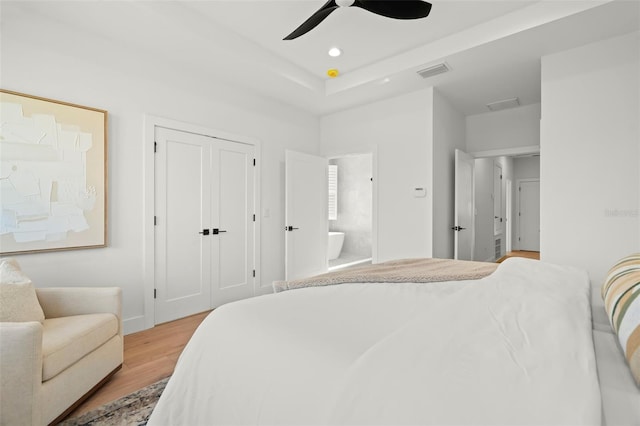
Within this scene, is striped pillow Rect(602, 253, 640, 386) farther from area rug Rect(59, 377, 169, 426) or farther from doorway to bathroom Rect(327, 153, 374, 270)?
doorway to bathroom Rect(327, 153, 374, 270)

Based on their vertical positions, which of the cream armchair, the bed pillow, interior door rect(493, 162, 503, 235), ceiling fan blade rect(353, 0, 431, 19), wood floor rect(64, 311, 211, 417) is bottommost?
wood floor rect(64, 311, 211, 417)

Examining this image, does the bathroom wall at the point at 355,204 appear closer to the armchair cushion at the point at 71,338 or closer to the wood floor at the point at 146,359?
the wood floor at the point at 146,359

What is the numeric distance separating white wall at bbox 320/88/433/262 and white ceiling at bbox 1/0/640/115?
35 cm

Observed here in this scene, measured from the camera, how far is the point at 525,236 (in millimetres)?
8016

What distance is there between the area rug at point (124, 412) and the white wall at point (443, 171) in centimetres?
318

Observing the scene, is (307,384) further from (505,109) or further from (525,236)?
(525,236)

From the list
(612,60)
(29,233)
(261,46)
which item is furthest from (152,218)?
(612,60)

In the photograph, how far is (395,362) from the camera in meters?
0.77

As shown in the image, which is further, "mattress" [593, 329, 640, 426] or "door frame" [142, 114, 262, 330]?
"door frame" [142, 114, 262, 330]

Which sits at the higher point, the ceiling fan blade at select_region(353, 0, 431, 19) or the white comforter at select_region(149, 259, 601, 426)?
the ceiling fan blade at select_region(353, 0, 431, 19)

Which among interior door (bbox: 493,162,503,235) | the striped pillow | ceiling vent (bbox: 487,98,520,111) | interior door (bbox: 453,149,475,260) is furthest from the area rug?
interior door (bbox: 493,162,503,235)

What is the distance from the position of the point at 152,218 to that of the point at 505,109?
189 inches

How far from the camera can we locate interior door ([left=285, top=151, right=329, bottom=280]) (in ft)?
13.6

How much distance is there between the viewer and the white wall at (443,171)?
3803 millimetres
